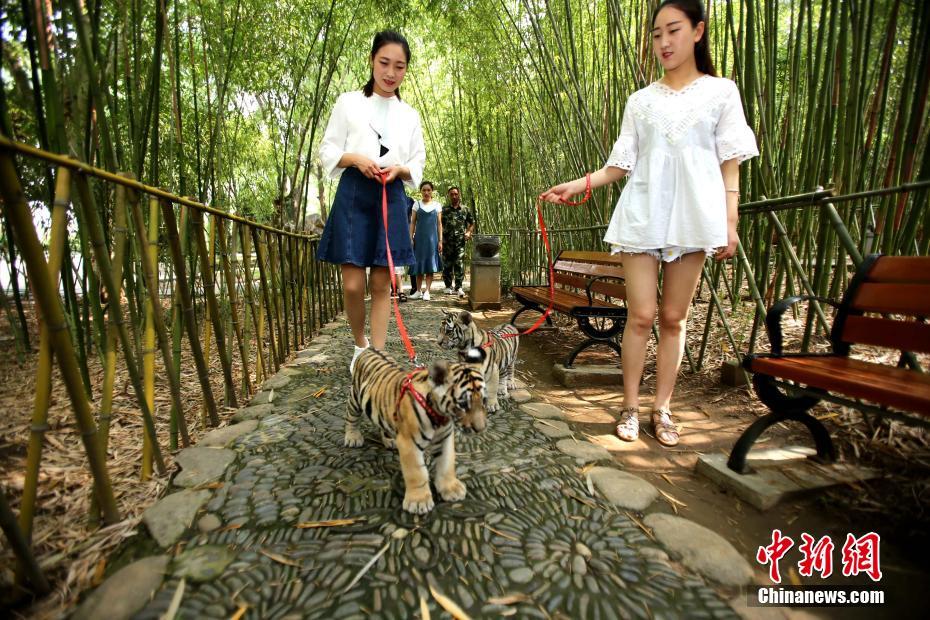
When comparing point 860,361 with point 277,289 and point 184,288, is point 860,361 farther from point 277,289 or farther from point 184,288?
point 277,289

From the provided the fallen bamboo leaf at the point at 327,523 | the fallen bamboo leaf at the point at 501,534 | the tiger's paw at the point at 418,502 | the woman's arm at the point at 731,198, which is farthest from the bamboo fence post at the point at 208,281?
the woman's arm at the point at 731,198

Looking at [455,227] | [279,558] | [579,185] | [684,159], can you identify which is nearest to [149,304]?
[279,558]

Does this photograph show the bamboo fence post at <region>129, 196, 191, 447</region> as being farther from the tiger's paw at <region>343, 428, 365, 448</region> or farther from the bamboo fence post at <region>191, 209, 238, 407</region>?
the tiger's paw at <region>343, 428, 365, 448</region>

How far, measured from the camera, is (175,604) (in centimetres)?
110

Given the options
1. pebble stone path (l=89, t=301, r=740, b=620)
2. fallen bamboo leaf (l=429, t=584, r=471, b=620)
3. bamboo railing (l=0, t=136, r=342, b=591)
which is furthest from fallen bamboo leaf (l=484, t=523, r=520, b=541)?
bamboo railing (l=0, t=136, r=342, b=591)

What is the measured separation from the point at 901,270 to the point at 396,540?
2.10 m

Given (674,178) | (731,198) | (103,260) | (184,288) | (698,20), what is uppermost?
(698,20)

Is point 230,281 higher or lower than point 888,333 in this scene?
higher

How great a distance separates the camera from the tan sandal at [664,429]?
6.98ft

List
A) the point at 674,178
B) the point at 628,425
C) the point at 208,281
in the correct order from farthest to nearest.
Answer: the point at 628,425 < the point at 208,281 < the point at 674,178

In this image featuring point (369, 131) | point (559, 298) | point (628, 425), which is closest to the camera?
point (628, 425)

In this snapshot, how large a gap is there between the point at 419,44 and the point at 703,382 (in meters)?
9.77

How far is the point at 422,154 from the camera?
102 inches

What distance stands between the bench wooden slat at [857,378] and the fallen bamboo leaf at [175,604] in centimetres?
205
